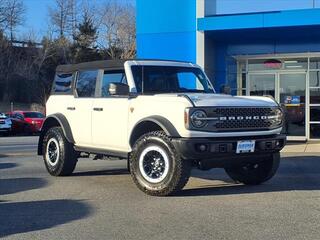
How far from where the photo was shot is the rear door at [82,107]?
10312 mm

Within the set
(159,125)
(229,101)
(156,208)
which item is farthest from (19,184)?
(229,101)

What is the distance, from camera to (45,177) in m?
11.1

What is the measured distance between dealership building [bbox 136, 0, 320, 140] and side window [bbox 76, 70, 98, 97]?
8544mm

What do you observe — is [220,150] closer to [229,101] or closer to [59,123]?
[229,101]

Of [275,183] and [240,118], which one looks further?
[275,183]

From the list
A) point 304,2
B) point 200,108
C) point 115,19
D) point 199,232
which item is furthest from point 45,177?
point 115,19

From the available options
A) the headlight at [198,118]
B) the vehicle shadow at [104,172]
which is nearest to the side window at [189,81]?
the headlight at [198,118]

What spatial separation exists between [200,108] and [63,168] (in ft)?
12.3

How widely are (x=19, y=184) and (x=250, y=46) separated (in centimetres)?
1194

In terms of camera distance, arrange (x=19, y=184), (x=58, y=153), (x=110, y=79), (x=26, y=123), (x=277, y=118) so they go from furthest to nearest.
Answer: (x=26, y=123), (x=58, y=153), (x=19, y=184), (x=110, y=79), (x=277, y=118)

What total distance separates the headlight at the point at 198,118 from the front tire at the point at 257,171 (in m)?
1.63

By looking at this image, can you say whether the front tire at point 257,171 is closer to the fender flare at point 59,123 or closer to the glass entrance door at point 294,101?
the fender flare at point 59,123

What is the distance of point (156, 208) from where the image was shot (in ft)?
25.8

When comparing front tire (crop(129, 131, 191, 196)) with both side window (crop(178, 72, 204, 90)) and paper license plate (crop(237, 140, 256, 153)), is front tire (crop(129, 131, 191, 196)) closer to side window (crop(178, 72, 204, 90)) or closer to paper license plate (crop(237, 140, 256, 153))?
paper license plate (crop(237, 140, 256, 153))
